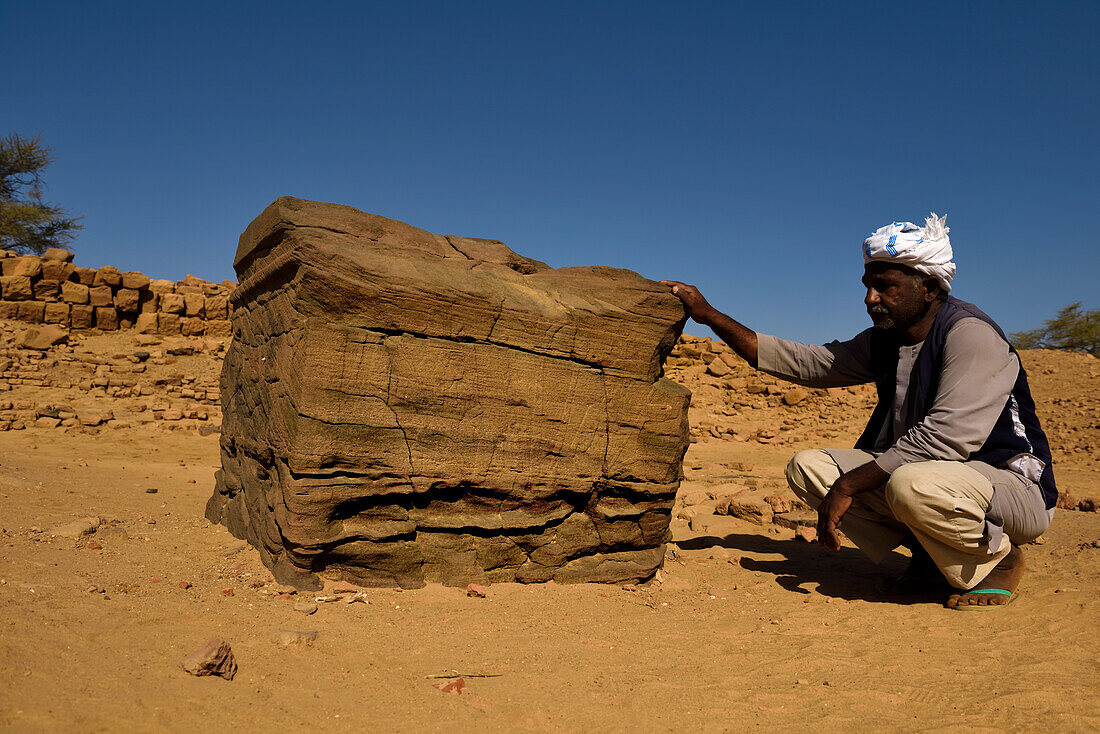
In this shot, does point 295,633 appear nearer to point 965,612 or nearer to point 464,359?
point 464,359

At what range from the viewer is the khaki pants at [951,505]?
3.01m

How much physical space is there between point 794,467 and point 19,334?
439 inches

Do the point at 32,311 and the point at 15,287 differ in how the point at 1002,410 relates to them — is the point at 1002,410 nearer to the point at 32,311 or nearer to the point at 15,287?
the point at 32,311

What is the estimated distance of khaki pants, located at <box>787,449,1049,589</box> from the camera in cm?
301

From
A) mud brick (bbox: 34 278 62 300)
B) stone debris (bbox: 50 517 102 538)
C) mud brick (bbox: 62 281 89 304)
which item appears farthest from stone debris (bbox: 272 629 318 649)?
mud brick (bbox: 34 278 62 300)

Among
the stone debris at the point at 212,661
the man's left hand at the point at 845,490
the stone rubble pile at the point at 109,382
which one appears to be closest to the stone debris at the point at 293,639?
the stone debris at the point at 212,661

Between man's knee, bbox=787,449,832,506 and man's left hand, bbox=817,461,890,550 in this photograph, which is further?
man's knee, bbox=787,449,832,506

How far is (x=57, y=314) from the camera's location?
10.9 meters

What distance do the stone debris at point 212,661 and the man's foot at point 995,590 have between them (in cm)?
303

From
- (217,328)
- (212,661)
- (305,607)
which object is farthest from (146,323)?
(212,661)

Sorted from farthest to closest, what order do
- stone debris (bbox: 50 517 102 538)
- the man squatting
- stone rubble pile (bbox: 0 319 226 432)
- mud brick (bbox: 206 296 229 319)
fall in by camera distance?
mud brick (bbox: 206 296 229 319), stone rubble pile (bbox: 0 319 226 432), stone debris (bbox: 50 517 102 538), the man squatting

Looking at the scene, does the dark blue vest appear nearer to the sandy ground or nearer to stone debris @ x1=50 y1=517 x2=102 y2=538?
the sandy ground

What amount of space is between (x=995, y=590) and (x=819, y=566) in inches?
39.4

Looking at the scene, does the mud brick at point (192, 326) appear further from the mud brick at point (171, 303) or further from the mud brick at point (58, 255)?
the mud brick at point (58, 255)
